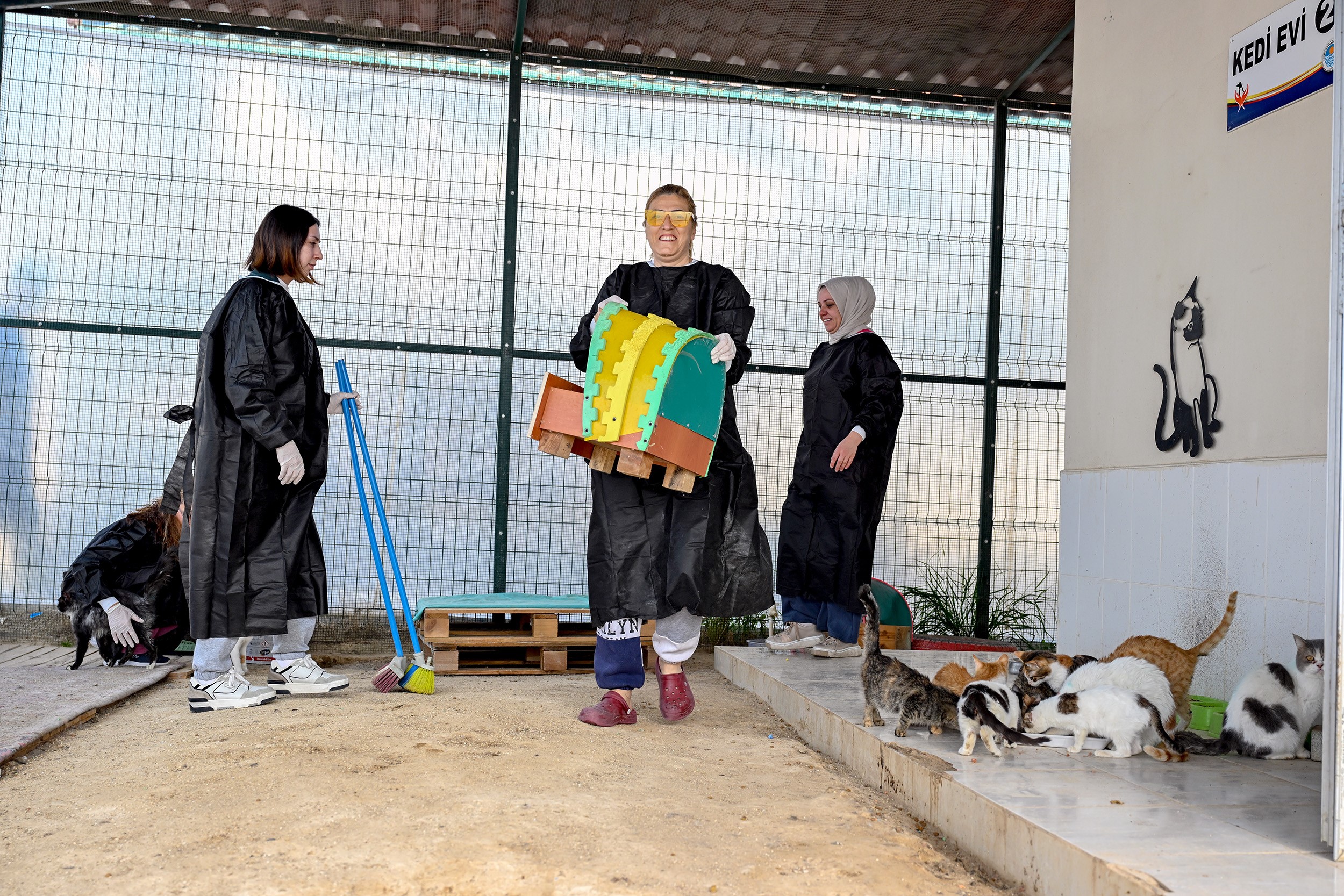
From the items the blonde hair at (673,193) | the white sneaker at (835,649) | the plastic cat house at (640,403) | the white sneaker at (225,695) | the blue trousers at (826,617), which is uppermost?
the blonde hair at (673,193)

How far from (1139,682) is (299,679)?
3.35m

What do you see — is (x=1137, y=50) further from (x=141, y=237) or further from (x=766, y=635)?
(x=141, y=237)

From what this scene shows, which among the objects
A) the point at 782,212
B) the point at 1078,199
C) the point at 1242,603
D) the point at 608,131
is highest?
the point at 608,131

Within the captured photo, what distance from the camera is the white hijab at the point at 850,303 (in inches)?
210

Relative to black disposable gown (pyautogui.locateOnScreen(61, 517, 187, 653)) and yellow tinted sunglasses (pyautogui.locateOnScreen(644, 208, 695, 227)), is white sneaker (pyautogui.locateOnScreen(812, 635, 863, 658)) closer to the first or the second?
yellow tinted sunglasses (pyautogui.locateOnScreen(644, 208, 695, 227))

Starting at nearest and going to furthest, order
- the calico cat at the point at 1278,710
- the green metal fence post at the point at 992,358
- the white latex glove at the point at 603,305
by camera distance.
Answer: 1. the calico cat at the point at 1278,710
2. the white latex glove at the point at 603,305
3. the green metal fence post at the point at 992,358

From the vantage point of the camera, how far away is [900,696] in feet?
10.6

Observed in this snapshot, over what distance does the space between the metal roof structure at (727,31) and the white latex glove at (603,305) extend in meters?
3.28

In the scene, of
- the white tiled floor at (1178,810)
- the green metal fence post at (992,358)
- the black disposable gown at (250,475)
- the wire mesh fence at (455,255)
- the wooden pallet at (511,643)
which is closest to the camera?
the white tiled floor at (1178,810)

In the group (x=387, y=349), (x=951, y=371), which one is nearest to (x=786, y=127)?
(x=951, y=371)

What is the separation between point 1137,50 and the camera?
4.37 metres

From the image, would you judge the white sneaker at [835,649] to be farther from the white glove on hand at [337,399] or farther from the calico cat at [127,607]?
the calico cat at [127,607]

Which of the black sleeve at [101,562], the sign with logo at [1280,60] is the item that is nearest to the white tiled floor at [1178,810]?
the sign with logo at [1280,60]

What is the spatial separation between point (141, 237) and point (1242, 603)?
627 cm
